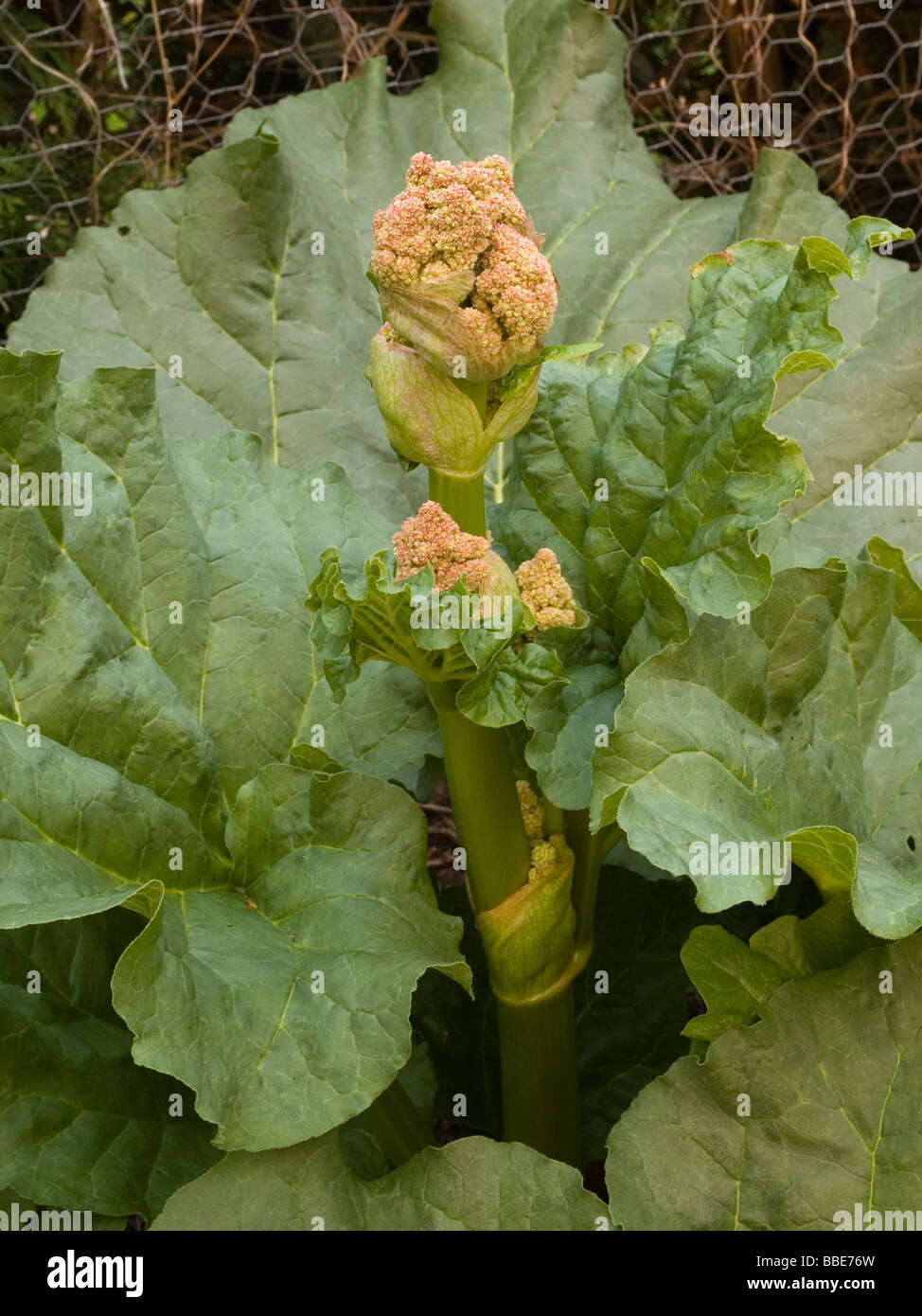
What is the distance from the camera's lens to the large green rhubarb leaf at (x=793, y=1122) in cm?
106

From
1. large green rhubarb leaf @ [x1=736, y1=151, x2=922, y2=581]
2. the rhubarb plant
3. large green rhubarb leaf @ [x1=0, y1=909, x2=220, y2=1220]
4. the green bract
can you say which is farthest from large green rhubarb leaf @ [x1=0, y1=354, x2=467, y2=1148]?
large green rhubarb leaf @ [x1=736, y1=151, x2=922, y2=581]

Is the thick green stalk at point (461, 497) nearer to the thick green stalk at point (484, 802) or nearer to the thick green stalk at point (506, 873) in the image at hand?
the thick green stalk at point (506, 873)

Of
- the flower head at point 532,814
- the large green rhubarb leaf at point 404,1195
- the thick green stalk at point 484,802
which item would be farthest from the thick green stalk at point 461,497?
the large green rhubarb leaf at point 404,1195

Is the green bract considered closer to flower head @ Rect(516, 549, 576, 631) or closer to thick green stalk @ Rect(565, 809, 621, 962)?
flower head @ Rect(516, 549, 576, 631)

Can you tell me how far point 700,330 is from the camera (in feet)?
3.92

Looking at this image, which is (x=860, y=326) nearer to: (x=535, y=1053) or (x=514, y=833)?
(x=514, y=833)

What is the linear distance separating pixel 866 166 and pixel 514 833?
179 cm

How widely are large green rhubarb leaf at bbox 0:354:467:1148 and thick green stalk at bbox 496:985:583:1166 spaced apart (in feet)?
0.64

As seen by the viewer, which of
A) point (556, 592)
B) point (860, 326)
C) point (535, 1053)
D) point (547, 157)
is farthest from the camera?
point (547, 157)

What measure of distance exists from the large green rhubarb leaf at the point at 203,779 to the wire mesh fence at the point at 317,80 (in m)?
0.98

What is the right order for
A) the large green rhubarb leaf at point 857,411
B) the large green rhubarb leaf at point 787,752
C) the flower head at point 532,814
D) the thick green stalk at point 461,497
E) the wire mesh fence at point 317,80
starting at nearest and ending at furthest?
the large green rhubarb leaf at point 787,752 < the thick green stalk at point 461,497 < the flower head at point 532,814 < the large green rhubarb leaf at point 857,411 < the wire mesh fence at point 317,80

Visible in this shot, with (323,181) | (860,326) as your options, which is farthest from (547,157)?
(860,326)

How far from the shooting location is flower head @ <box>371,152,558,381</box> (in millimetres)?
1026
